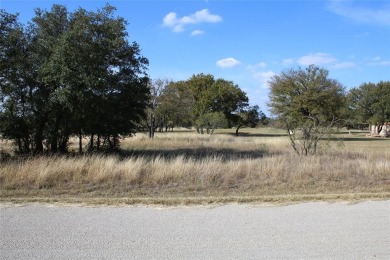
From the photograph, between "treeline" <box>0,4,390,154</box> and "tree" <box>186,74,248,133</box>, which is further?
"tree" <box>186,74,248,133</box>

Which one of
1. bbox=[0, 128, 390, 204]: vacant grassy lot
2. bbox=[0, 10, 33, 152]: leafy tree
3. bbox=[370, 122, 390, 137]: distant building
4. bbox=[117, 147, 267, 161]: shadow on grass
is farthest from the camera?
bbox=[370, 122, 390, 137]: distant building

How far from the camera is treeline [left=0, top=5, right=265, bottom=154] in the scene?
15.2 meters

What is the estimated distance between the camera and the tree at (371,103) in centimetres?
7769

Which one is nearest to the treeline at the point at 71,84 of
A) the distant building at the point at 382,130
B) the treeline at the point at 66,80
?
the treeline at the point at 66,80

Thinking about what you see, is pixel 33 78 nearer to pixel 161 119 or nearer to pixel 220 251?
pixel 220 251

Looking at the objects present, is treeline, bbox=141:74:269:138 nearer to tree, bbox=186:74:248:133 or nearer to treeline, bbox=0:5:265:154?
tree, bbox=186:74:248:133

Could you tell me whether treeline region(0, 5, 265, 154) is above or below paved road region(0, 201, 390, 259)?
above

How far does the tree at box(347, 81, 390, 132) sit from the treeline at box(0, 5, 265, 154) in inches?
2613

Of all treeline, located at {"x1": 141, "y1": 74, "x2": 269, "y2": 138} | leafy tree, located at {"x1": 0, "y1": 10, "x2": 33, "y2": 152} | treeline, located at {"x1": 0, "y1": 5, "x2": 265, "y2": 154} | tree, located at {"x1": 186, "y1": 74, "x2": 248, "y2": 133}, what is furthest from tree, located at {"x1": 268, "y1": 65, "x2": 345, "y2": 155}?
leafy tree, located at {"x1": 0, "y1": 10, "x2": 33, "y2": 152}

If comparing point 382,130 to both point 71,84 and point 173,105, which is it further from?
point 71,84

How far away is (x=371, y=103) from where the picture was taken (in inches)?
3241

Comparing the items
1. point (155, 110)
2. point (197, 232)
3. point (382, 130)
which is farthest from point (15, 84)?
point (382, 130)

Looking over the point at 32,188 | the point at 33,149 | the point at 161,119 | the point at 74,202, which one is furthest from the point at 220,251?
the point at 161,119

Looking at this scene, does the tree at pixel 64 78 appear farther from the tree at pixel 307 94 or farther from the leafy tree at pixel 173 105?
the tree at pixel 307 94
